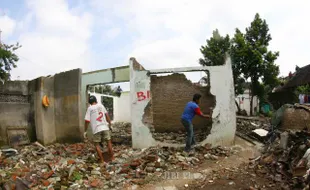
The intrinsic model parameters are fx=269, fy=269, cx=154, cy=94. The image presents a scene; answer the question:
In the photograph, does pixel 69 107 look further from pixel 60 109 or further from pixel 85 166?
pixel 85 166

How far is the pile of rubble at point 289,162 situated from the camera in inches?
162

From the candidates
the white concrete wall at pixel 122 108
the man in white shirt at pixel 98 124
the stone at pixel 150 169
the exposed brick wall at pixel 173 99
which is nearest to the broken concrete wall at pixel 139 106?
the man in white shirt at pixel 98 124

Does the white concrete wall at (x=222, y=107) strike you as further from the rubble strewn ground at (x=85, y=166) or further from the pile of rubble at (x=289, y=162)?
the pile of rubble at (x=289, y=162)

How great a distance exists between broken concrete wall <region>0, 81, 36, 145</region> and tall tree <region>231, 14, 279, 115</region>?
13359 mm

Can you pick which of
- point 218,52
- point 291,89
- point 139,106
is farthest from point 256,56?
point 139,106

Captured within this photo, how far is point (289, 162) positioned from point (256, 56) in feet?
43.0

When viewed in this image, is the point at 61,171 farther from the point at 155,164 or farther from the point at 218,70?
the point at 218,70

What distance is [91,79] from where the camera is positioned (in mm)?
9695

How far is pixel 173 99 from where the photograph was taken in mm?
9242

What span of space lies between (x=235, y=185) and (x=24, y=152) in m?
5.32

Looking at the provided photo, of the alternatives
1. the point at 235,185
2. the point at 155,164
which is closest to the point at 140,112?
the point at 155,164

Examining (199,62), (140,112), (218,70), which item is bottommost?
(140,112)

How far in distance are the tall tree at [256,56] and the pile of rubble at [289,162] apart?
40.1 ft

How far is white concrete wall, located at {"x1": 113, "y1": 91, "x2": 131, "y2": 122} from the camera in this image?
17.5 meters
